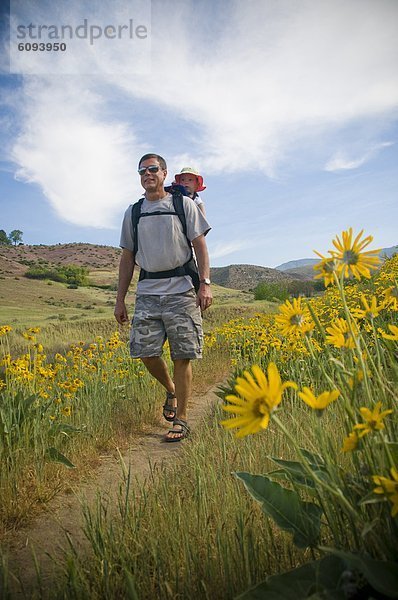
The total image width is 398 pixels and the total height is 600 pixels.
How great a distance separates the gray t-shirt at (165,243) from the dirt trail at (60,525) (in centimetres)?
149

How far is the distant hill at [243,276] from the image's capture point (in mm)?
77938

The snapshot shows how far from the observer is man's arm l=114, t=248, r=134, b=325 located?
14.7 ft

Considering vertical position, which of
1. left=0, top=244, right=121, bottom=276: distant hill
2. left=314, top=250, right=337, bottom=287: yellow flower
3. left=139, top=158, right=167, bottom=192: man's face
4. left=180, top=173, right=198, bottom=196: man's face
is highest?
left=0, top=244, right=121, bottom=276: distant hill

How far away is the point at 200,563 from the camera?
57.6 inches

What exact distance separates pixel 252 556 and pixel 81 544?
3.61ft

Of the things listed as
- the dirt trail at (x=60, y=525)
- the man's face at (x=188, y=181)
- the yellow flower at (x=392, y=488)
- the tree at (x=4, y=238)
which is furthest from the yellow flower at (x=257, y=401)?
the tree at (x=4, y=238)

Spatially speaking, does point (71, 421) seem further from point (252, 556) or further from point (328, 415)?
point (252, 556)

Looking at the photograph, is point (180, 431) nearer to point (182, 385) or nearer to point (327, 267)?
point (182, 385)

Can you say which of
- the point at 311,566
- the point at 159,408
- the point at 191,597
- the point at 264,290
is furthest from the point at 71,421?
the point at 264,290

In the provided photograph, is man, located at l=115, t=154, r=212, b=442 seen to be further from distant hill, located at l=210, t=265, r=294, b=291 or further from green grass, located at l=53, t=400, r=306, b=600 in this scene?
distant hill, located at l=210, t=265, r=294, b=291

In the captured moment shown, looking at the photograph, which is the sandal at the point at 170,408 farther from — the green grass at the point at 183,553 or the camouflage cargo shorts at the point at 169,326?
the green grass at the point at 183,553

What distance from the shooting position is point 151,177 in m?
4.14

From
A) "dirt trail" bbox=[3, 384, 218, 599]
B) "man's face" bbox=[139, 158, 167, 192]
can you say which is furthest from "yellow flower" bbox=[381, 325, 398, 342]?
"man's face" bbox=[139, 158, 167, 192]

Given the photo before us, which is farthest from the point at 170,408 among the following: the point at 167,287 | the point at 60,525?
the point at 60,525
